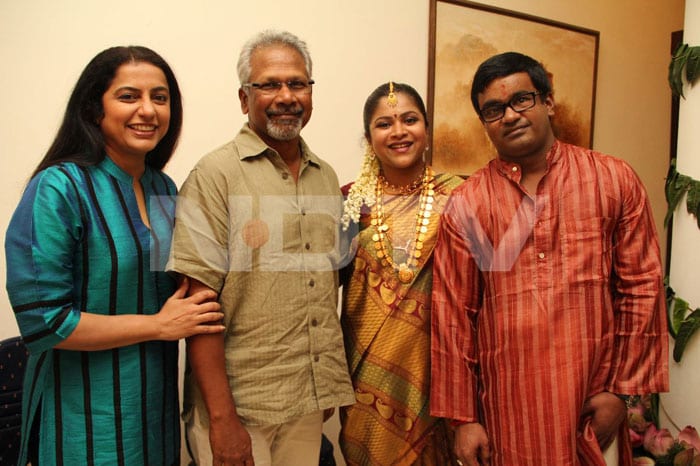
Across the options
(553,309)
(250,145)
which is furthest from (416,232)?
(250,145)

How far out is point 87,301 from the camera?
115 cm

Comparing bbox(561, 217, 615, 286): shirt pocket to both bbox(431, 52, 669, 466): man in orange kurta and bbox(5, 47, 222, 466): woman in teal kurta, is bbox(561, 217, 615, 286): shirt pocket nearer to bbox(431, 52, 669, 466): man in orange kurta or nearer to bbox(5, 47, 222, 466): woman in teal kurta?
bbox(431, 52, 669, 466): man in orange kurta

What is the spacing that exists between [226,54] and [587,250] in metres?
1.49

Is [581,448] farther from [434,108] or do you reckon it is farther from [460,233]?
[434,108]

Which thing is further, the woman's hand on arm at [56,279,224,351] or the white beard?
the white beard

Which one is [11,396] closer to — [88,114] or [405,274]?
[88,114]

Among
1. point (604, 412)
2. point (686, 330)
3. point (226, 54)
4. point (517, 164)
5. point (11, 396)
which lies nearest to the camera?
point (604, 412)

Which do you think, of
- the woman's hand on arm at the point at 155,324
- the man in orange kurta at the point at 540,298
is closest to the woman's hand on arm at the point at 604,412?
the man in orange kurta at the point at 540,298

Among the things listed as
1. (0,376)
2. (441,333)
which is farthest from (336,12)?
(0,376)

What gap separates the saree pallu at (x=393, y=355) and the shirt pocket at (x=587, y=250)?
0.40 metres

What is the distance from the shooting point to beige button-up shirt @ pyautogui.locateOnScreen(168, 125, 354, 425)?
126cm

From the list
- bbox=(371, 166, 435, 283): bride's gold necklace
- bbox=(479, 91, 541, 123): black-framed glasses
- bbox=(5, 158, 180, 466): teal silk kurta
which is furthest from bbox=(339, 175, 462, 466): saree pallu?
bbox=(5, 158, 180, 466): teal silk kurta

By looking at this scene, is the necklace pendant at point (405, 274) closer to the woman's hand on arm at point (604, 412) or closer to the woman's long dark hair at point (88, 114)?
the woman's hand on arm at point (604, 412)

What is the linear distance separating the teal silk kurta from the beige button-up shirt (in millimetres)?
103
